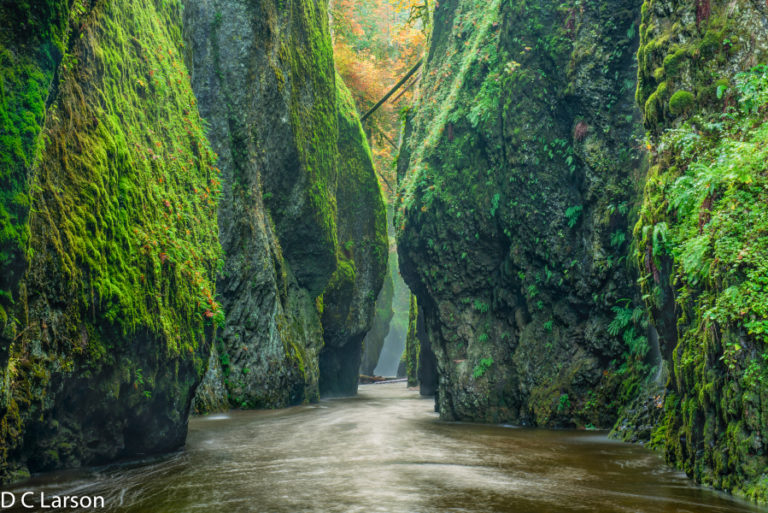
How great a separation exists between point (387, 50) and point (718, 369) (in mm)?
27832

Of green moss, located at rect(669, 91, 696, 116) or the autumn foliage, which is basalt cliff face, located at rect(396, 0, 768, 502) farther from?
the autumn foliage

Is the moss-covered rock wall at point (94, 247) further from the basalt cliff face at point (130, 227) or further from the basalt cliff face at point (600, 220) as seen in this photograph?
the basalt cliff face at point (600, 220)

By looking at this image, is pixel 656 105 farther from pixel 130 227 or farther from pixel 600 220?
pixel 130 227

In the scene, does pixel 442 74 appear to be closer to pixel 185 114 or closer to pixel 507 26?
pixel 507 26

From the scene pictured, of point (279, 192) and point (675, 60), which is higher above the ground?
point (279, 192)

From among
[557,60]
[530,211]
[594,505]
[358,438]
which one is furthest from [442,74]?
[594,505]

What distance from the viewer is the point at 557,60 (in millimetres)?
12508

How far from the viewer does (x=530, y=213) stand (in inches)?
493

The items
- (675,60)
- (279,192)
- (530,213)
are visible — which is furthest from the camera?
(279,192)

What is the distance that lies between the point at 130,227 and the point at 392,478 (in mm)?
4100

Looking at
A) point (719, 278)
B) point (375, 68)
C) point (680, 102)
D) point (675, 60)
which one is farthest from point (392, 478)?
point (375, 68)

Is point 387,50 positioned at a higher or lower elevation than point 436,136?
higher

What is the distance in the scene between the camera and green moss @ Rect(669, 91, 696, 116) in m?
6.86

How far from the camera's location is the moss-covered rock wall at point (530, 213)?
11.2m
